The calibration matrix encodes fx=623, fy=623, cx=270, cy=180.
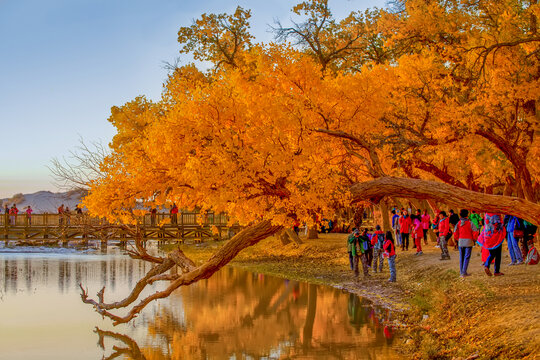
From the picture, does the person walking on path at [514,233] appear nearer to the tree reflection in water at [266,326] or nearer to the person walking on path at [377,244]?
the tree reflection in water at [266,326]

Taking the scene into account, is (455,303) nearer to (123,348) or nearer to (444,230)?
(444,230)

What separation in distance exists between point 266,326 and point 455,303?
17.5 feet

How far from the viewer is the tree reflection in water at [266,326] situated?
1399 cm

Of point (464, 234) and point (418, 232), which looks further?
point (418, 232)

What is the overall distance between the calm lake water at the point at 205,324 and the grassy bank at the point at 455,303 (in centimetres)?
83

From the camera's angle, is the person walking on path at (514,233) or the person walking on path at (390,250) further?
the person walking on path at (390,250)

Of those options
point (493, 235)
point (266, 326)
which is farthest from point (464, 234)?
point (266, 326)

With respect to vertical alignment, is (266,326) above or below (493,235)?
below

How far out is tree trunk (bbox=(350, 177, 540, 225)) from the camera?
569 inches

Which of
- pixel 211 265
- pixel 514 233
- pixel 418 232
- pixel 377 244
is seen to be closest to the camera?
pixel 211 265

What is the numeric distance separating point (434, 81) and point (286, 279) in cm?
1065

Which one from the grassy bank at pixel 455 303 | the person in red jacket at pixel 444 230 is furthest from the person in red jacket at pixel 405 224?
the person in red jacket at pixel 444 230

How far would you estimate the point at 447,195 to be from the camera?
597 inches

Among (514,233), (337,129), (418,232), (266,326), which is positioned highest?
(337,129)
